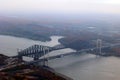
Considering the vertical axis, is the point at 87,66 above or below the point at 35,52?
below

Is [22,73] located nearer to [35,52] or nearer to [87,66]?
[87,66]

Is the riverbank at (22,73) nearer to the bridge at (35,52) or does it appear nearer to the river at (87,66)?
the river at (87,66)

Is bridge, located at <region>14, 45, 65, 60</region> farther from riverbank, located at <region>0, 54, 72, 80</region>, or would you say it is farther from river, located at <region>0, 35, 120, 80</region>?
riverbank, located at <region>0, 54, 72, 80</region>

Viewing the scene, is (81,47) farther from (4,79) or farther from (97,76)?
(4,79)

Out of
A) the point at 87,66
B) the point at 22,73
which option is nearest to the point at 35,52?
the point at 87,66

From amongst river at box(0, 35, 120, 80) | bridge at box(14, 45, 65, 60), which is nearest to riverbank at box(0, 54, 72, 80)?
river at box(0, 35, 120, 80)

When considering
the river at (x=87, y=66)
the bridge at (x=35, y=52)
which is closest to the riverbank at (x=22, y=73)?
the river at (x=87, y=66)

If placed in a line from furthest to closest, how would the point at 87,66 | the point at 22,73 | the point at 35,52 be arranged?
the point at 35,52 → the point at 87,66 → the point at 22,73

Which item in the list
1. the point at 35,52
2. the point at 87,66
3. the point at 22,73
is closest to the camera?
the point at 22,73

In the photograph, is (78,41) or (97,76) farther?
(78,41)

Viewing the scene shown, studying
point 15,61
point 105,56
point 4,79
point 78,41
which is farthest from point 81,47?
point 4,79

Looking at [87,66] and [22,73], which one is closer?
[22,73]
